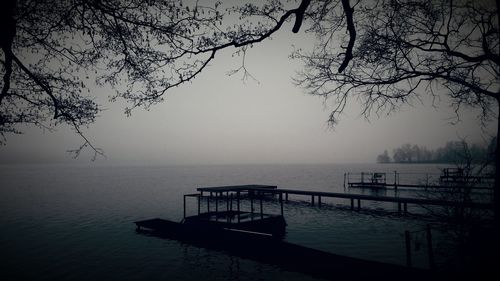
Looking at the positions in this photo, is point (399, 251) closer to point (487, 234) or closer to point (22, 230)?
point (487, 234)

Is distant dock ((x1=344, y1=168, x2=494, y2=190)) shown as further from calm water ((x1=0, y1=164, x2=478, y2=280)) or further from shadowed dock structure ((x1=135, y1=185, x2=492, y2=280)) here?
calm water ((x1=0, y1=164, x2=478, y2=280))

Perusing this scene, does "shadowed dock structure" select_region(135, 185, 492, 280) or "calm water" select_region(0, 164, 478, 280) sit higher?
"shadowed dock structure" select_region(135, 185, 492, 280)

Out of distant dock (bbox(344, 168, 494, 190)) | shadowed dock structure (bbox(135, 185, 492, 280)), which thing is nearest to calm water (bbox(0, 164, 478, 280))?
shadowed dock structure (bbox(135, 185, 492, 280))

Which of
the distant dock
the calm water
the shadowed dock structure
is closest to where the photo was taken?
the distant dock

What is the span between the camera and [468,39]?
888 cm

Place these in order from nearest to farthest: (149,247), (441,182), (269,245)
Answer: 1. (441,182)
2. (269,245)
3. (149,247)

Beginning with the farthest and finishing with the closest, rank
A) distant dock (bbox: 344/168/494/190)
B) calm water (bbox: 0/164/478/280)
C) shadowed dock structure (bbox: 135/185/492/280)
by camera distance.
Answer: calm water (bbox: 0/164/478/280)
shadowed dock structure (bbox: 135/185/492/280)
distant dock (bbox: 344/168/494/190)

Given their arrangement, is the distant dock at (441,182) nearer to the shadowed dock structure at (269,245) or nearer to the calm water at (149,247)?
the shadowed dock structure at (269,245)

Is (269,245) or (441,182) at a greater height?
(441,182)

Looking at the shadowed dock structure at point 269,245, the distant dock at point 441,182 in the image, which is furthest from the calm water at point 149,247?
the distant dock at point 441,182

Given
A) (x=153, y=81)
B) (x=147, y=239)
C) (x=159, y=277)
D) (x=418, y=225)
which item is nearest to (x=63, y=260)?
(x=147, y=239)

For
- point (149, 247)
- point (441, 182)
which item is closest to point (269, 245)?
point (441, 182)

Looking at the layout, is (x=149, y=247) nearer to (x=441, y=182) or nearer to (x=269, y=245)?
(x=269, y=245)

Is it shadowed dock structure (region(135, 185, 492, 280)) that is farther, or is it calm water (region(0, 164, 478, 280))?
calm water (region(0, 164, 478, 280))
